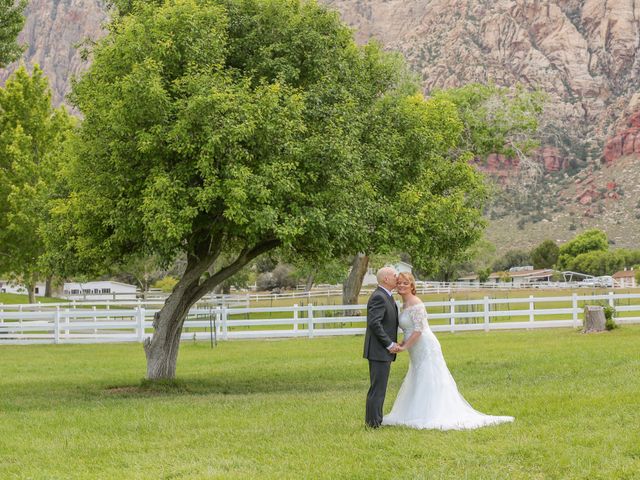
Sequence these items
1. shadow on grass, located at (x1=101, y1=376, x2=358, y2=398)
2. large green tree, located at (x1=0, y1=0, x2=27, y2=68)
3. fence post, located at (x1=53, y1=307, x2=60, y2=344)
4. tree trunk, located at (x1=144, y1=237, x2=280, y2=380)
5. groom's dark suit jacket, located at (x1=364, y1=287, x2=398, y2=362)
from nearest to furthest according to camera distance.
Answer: groom's dark suit jacket, located at (x1=364, y1=287, x2=398, y2=362), shadow on grass, located at (x1=101, y1=376, x2=358, y2=398), tree trunk, located at (x1=144, y1=237, x2=280, y2=380), large green tree, located at (x1=0, y1=0, x2=27, y2=68), fence post, located at (x1=53, y1=307, x2=60, y2=344)

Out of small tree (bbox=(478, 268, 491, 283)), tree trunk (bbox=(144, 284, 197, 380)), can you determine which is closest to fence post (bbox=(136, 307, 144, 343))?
tree trunk (bbox=(144, 284, 197, 380))

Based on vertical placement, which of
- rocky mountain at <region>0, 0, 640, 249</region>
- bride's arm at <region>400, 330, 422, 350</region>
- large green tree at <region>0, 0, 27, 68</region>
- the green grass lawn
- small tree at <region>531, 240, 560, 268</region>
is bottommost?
the green grass lawn

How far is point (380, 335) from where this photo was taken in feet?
33.6

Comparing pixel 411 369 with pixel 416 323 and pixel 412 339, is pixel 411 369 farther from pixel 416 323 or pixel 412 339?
pixel 416 323

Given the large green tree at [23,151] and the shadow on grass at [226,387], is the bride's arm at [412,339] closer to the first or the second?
the shadow on grass at [226,387]

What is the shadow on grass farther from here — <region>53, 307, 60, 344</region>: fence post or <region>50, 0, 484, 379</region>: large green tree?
<region>53, 307, 60, 344</region>: fence post

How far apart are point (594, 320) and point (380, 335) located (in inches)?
741

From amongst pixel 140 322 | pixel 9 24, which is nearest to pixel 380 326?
pixel 140 322

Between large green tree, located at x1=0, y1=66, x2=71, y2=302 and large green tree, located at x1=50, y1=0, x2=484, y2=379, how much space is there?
710 inches

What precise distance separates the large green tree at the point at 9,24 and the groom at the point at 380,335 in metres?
24.0

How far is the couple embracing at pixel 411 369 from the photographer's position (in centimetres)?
1030

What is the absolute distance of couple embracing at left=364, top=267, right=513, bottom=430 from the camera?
1030 centimetres

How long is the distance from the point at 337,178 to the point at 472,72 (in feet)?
511

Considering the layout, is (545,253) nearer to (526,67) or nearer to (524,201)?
(524,201)
